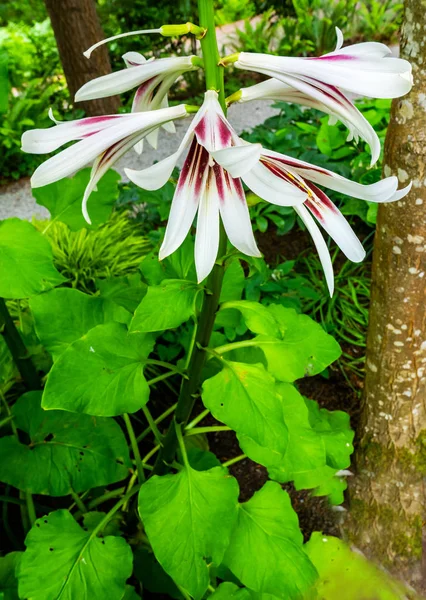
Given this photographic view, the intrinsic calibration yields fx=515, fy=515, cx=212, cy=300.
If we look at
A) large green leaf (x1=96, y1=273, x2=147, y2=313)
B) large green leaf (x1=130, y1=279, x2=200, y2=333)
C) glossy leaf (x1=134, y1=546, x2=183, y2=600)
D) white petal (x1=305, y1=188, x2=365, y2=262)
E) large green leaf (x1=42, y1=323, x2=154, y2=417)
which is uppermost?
white petal (x1=305, y1=188, x2=365, y2=262)

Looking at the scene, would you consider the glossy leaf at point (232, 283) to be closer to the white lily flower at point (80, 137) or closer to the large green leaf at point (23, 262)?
the large green leaf at point (23, 262)

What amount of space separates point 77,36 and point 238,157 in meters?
4.92

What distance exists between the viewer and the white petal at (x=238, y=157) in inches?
25.1

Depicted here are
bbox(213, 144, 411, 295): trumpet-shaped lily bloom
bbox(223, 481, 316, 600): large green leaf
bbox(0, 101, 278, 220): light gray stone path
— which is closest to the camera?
bbox(213, 144, 411, 295): trumpet-shaped lily bloom

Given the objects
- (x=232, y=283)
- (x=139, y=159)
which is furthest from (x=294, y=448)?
(x=139, y=159)

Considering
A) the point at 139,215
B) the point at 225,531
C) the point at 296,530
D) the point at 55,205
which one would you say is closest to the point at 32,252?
the point at 55,205

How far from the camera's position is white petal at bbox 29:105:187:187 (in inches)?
30.2

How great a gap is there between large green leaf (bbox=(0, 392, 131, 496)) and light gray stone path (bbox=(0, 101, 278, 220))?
3488 millimetres

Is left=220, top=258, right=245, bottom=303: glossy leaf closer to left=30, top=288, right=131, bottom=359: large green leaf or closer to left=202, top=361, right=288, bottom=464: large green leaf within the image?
left=30, top=288, right=131, bottom=359: large green leaf

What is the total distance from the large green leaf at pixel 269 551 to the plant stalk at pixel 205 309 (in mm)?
289

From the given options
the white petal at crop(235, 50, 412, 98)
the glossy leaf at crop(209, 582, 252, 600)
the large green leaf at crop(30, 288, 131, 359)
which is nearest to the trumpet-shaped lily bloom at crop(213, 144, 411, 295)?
the white petal at crop(235, 50, 412, 98)

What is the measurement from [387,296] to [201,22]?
113cm

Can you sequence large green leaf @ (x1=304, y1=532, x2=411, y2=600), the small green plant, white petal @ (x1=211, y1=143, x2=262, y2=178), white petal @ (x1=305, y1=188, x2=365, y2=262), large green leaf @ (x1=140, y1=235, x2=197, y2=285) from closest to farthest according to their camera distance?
white petal @ (x1=211, y1=143, x2=262, y2=178)
white petal @ (x1=305, y1=188, x2=365, y2=262)
large green leaf @ (x1=140, y1=235, x2=197, y2=285)
large green leaf @ (x1=304, y1=532, x2=411, y2=600)
the small green plant

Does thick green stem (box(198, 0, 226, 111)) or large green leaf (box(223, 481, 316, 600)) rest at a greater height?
thick green stem (box(198, 0, 226, 111))
